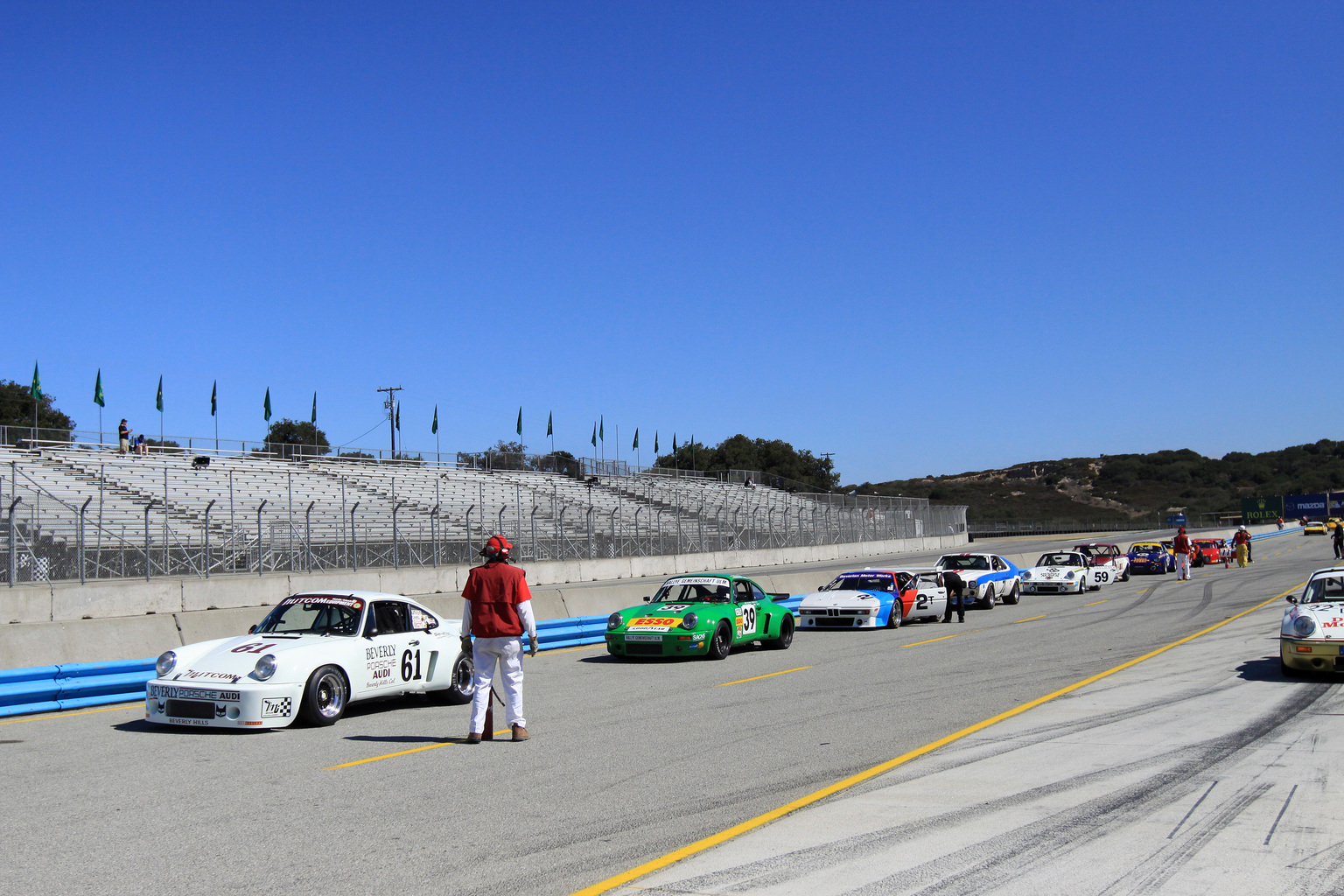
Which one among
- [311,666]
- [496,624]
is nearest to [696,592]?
[311,666]

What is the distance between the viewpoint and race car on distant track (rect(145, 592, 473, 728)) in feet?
33.9

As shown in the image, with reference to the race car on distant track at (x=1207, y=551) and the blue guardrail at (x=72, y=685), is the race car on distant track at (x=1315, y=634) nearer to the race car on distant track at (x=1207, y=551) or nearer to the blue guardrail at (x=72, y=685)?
the blue guardrail at (x=72, y=685)

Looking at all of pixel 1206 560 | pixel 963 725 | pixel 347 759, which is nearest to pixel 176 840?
pixel 347 759

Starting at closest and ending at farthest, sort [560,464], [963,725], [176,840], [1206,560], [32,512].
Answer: [176,840] → [963,725] → [32,512] → [1206,560] → [560,464]

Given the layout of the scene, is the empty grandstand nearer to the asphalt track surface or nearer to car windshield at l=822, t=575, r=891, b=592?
the asphalt track surface

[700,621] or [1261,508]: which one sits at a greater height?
[1261,508]

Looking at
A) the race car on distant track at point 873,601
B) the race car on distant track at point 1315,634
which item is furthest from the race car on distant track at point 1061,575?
the race car on distant track at point 1315,634

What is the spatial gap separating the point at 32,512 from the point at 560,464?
3672 cm

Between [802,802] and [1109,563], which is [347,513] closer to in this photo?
[1109,563]

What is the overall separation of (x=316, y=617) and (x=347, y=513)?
22139 millimetres

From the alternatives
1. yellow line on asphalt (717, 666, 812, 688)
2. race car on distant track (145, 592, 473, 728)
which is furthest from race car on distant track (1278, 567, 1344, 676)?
race car on distant track (145, 592, 473, 728)

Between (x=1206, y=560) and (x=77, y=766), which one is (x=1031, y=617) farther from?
(x=1206, y=560)

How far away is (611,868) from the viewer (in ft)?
19.1

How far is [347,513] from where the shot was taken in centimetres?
3288
